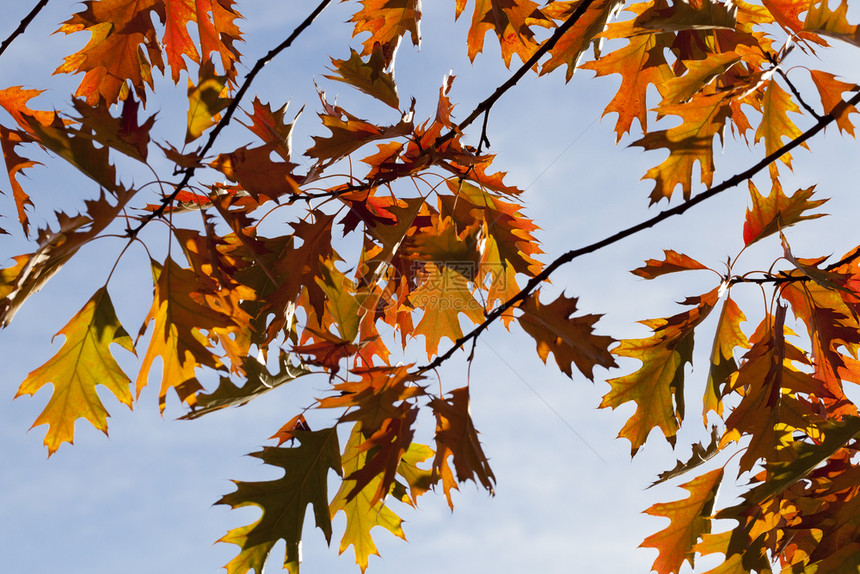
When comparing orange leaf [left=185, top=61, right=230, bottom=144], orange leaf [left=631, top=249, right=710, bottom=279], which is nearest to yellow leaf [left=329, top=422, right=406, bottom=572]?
orange leaf [left=185, top=61, right=230, bottom=144]

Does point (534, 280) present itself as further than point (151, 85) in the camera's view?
No

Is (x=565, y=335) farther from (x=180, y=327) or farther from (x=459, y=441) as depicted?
(x=180, y=327)

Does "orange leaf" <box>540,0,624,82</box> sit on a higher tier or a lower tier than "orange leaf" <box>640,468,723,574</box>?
higher

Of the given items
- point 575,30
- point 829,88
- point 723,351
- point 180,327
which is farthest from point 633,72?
point 180,327

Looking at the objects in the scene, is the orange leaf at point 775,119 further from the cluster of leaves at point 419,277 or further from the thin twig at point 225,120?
the thin twig at point 225,120

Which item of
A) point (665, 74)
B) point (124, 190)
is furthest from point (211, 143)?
point (665, 74)

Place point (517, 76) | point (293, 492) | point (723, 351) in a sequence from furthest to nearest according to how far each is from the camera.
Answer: point (723, 351), point (517, 76), point (293, 492)

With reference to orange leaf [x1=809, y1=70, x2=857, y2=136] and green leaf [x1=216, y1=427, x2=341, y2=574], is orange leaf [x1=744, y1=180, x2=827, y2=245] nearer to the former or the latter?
orange leaf [x1=809, y1=70, x2=857, y2=136]

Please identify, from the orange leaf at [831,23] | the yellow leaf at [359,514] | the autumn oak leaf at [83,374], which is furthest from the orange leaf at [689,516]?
the autumn oak leaf at [83,374]

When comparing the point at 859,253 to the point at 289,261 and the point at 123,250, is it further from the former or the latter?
the point at 123,250

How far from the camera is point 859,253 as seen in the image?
1.72m

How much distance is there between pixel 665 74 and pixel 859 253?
2.30 feet

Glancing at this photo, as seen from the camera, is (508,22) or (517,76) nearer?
(517,76)

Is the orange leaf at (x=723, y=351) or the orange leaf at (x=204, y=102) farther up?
the orange leaf at (x=204, y=102)
